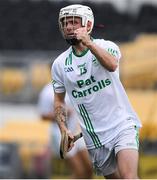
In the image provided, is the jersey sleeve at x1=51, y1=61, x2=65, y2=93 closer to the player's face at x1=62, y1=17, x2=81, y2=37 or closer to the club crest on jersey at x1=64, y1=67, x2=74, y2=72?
the club crest on jersey at x1=64, y1=67, x2=74, y2=72

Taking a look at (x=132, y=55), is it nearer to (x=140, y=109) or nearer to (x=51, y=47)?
(x=140, y=109)

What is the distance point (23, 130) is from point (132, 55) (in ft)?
8.35

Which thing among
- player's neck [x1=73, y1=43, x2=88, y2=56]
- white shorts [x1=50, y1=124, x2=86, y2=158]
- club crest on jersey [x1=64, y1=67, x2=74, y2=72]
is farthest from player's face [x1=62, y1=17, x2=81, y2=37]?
white shorts [x1=50, y1=124, x2=86, y2=158]

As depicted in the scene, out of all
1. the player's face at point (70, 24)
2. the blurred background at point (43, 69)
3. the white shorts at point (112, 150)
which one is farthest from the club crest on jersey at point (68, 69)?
the white shorts at point (112, 150)

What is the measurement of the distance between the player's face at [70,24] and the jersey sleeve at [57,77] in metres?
0.38

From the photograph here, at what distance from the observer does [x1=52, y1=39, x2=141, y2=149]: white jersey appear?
695cm

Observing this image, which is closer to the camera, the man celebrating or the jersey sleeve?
the man celebrating

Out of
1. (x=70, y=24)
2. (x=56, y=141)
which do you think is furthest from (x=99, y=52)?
(x=56, y=141)

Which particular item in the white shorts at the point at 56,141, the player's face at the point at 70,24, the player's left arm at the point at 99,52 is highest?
the player's face at the point at 70,24

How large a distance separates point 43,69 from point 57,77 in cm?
872

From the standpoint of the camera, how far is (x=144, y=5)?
20.9 meters

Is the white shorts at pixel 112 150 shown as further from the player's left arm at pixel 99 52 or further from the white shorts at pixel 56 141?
the white shorts at pixel 56 141

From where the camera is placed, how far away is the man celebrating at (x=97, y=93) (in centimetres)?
682

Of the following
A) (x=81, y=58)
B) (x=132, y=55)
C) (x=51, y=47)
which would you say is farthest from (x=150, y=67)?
(x=81, y=58)
